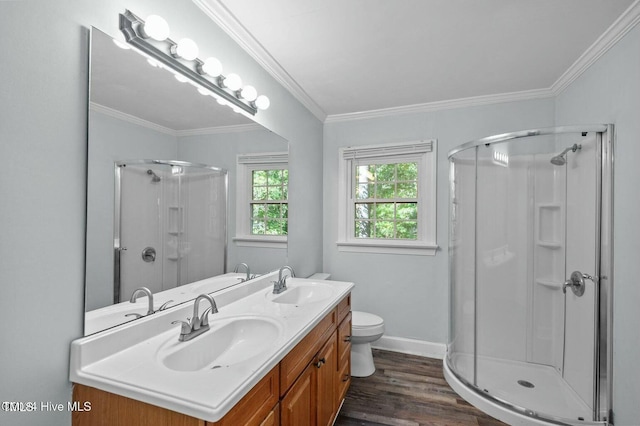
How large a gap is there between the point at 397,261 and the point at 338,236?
652mm

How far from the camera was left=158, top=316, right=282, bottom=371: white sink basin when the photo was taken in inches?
46.2

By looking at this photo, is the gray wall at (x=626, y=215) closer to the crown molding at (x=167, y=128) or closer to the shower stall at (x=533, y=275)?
the shower stall at (x=533, y=275)

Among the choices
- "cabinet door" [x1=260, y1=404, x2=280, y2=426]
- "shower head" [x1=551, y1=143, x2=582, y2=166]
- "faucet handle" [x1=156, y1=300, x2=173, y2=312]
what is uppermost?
"shower head" [x1=551, y1=143, x2=582, y2=166]

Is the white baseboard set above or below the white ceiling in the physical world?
below

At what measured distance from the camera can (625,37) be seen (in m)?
1.79

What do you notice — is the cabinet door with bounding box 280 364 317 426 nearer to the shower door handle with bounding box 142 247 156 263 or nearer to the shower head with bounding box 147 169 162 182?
the shower door handle with bounding box 142 247 156 263

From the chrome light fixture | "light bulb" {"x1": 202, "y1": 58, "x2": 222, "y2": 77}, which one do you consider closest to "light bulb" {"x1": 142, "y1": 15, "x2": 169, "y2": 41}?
the chrome light fixture

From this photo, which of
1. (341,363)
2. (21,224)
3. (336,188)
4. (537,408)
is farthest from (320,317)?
(336,188)

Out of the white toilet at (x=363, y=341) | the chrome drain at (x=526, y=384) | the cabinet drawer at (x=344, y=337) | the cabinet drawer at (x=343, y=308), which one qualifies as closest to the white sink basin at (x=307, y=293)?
the cabinet drawer at (x=343, y=308)

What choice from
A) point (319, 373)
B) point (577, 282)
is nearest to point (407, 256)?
point (577, 282)

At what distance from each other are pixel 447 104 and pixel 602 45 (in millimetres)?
1117

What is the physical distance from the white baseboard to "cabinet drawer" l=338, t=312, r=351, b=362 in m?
1.03

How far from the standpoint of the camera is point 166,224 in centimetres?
139

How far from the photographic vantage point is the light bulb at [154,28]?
3.92 ft
